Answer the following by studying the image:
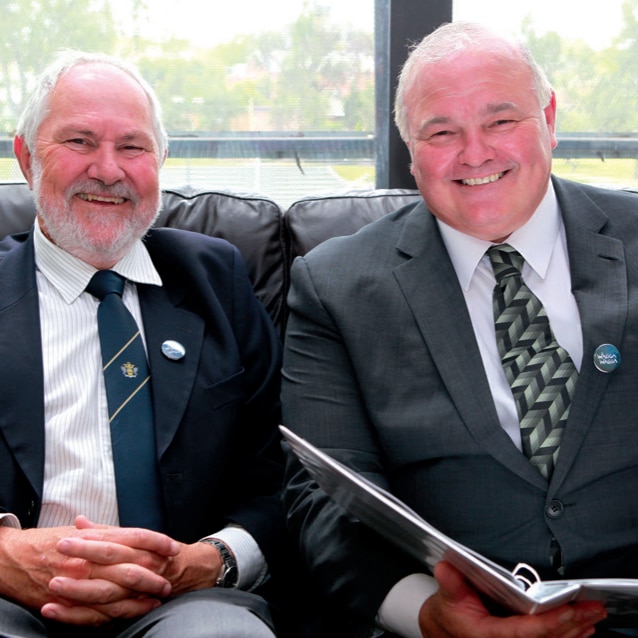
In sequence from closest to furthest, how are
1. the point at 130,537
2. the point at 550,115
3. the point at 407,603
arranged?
the point at 407,603, the point at 130,537, the point at 550,115

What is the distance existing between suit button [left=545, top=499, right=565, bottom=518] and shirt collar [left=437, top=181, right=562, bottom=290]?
416mm

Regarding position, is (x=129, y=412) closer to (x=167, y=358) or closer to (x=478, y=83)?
(x=167, y=358)

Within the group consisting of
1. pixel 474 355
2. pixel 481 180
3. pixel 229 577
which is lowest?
pixel 229 577

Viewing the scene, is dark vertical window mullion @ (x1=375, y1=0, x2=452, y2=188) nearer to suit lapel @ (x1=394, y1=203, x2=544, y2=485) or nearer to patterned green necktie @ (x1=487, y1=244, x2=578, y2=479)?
suit lapel @ (x1=394, y1=203, x2=544, y2=485)

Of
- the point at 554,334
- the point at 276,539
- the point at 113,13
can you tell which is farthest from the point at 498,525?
the point at 113,13

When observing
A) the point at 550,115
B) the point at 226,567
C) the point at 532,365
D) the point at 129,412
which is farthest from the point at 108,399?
the point at 550,115

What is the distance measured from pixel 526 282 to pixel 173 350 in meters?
0.71

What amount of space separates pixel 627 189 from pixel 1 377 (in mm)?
1461

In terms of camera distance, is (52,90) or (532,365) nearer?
(532,365)

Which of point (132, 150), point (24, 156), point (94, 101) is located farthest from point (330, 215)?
point (24, 156)

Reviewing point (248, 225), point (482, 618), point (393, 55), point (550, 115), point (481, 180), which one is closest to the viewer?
point (482, 618)

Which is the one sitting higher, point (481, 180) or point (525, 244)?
point (481, 180)

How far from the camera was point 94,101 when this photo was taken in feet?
5.80

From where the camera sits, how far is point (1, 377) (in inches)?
62.7
